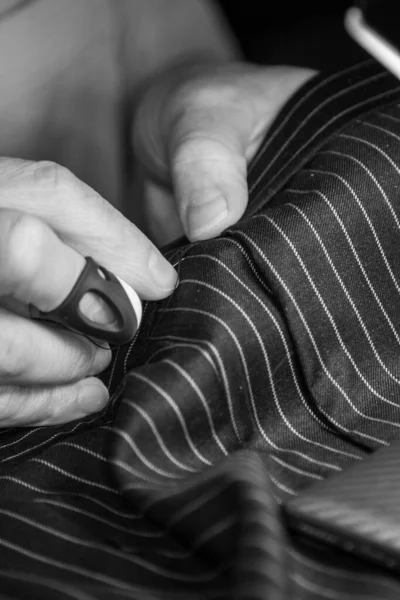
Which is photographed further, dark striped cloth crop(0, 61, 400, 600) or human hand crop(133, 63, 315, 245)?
human hand crop(133, 63, 315, 245)

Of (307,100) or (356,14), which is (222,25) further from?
(356,14)

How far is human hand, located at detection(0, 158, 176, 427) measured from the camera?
52 cm

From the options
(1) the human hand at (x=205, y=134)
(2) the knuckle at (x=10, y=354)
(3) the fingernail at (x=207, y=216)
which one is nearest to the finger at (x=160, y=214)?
(1) the human hand at (x=205, y=134)

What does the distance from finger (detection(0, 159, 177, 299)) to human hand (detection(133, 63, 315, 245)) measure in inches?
3.1

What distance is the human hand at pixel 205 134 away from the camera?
0.66 metres

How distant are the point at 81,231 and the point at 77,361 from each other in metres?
0.10

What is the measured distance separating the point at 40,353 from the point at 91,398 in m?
0.06

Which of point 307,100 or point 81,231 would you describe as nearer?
point 81,231

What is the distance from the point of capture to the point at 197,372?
522 mm

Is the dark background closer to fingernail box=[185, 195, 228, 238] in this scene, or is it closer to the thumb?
the thumb

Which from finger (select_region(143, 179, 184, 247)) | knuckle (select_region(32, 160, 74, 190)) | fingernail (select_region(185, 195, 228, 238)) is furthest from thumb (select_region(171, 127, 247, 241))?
finger (select_region(143, 179, 184, 247))

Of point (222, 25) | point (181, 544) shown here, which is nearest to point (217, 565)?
point (181, 544)

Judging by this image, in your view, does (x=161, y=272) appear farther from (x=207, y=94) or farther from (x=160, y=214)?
(x=160, y=214)

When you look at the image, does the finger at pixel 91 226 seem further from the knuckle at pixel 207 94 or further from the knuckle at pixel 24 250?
the knuckle at pixel 207 94
